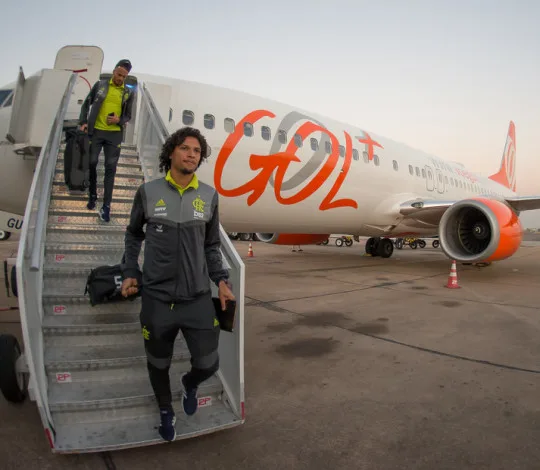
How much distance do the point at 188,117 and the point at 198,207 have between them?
4773mm

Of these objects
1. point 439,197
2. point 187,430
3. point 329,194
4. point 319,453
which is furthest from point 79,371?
point 439,197

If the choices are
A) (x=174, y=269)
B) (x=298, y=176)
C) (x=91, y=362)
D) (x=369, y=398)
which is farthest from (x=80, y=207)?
(x=298, y=176)

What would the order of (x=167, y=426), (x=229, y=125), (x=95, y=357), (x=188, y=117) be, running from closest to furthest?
(x=167, y=426) → (x=95, y=357) → (x=188, y=117) → (x=229, y=125)

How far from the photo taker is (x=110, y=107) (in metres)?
4.20

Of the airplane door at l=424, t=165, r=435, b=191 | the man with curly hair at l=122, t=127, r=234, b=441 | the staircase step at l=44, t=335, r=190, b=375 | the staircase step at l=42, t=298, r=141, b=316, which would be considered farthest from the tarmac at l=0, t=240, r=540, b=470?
the airplane door at l=424, t=165, r=435, b=191

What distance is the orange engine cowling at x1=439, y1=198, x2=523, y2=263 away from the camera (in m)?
8.17

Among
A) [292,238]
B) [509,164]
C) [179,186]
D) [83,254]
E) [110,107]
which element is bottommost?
[292,238]

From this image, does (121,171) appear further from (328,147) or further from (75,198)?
(328,147)

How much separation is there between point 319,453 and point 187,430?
732 millimetres

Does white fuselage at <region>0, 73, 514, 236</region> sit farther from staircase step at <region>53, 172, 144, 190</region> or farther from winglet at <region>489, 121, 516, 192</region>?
winglet at <region>489, 121, 516, 192</region>

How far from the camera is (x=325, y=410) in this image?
2723 millimetres

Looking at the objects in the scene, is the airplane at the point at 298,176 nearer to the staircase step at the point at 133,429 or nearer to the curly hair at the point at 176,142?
the curly hair at the point at 176,142

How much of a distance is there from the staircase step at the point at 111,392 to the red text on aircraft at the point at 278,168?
448cm

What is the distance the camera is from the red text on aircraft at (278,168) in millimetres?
6891
